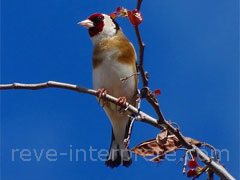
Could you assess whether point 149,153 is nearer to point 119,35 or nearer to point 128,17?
point 128,17

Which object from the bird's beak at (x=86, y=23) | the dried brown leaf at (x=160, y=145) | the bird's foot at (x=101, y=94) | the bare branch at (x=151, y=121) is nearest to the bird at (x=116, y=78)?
the bird's foot at (x=101, y=94)

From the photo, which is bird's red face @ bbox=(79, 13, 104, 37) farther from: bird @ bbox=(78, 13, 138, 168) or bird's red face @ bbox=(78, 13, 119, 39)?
bird @ bbox=(78, 13, 138, 168)

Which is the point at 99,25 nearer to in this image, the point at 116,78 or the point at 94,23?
→ the point at 94,23

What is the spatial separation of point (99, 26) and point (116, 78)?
88 cm

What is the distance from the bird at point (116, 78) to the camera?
183 inches

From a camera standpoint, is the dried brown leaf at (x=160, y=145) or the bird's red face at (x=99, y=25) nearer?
the dried brown leaf at (x=160, y=145)

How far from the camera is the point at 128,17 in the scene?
275cm

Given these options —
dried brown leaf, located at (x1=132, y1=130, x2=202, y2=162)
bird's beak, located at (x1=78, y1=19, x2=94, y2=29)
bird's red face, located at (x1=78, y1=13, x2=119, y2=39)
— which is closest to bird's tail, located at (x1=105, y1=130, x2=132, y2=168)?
dried brown leaf, located at (x1=132, y1=130, x2=202, y2=162)

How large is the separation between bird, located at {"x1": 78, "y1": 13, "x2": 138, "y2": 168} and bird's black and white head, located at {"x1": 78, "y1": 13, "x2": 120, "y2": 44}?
8cm

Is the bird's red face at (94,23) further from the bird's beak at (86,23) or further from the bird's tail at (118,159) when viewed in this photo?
the bird's tail at (118,159)

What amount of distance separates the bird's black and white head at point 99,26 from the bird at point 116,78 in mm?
77

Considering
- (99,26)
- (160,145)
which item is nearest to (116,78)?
(99,26)

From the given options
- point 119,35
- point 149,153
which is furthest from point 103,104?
point 149,153

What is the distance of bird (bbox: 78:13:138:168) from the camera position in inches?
183
